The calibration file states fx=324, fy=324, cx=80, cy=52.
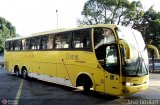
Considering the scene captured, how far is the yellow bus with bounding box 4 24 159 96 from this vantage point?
12.3 metres

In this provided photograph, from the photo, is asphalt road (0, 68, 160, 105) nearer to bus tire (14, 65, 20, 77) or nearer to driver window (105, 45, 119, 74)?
driver window (105, 45, 119, 74)

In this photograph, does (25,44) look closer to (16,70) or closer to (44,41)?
(16,70)

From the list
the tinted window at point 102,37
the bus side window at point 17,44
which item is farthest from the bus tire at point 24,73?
the tinted window at point 102,37

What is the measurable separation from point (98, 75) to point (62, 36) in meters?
3.74

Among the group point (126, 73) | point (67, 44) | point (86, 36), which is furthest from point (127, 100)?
point (67, 44)

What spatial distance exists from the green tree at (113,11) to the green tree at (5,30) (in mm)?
27700

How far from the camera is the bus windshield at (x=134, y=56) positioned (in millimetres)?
12297

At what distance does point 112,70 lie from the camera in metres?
12.5

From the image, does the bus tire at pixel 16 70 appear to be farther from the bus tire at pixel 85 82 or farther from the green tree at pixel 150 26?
the green tree at pixel 150 26

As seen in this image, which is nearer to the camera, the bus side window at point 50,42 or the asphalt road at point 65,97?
the asphalt road at point 65,97

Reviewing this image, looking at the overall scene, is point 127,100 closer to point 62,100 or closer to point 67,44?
point 62,100

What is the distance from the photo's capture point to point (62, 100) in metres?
12.6

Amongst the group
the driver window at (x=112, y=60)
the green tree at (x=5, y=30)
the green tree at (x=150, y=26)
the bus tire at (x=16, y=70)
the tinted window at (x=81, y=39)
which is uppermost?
the green tree at (x=5, y=30)

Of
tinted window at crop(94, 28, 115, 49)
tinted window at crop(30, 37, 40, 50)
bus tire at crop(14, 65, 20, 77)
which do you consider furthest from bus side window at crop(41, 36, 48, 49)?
bus tire at crop(14, 65, 20, 77)
